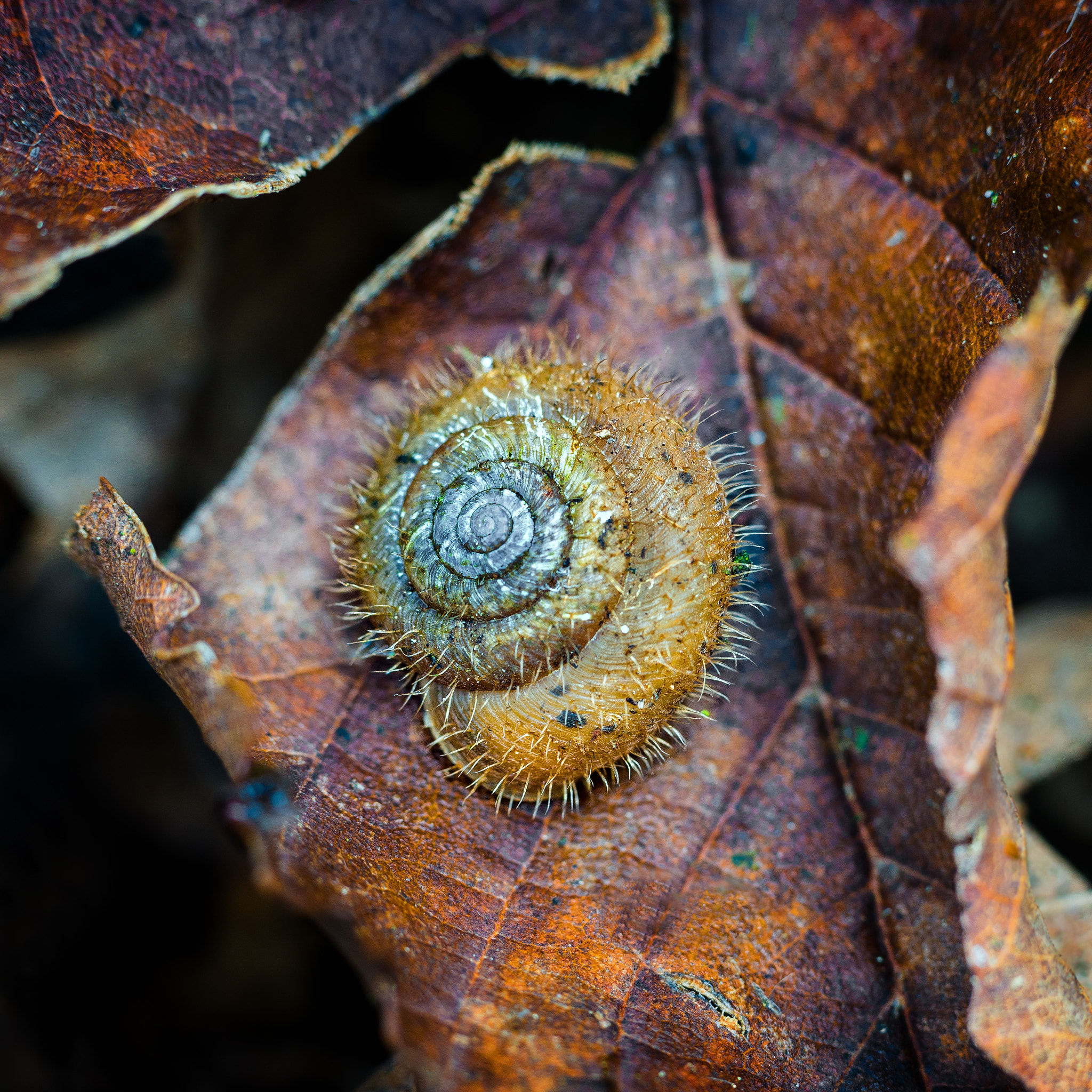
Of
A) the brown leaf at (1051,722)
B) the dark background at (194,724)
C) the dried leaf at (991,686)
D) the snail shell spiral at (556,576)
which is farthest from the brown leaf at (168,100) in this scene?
the brown leaf at (1051,722)

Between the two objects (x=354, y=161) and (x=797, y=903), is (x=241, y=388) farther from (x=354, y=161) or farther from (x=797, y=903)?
(x=797, y=903)

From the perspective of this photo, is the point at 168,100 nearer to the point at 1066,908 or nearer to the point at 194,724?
the point at 194,724

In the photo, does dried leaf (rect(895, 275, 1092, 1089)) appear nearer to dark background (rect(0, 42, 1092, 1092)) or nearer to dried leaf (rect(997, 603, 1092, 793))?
dried leaf (rect(997, 603, 1092, 793))

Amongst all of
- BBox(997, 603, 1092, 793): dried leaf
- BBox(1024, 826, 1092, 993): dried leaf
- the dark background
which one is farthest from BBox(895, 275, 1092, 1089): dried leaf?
the dark background

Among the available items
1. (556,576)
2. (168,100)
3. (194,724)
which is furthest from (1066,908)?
(168,100)

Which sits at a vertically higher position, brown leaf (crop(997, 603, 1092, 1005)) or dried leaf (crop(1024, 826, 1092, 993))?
brown leaf (crop(997, 603, 1092, 1005))

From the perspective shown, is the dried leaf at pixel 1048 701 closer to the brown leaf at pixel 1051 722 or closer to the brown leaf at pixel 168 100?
the brown leaf at pixel 1051 722

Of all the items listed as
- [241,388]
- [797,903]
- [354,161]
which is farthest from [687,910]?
[354,161]
